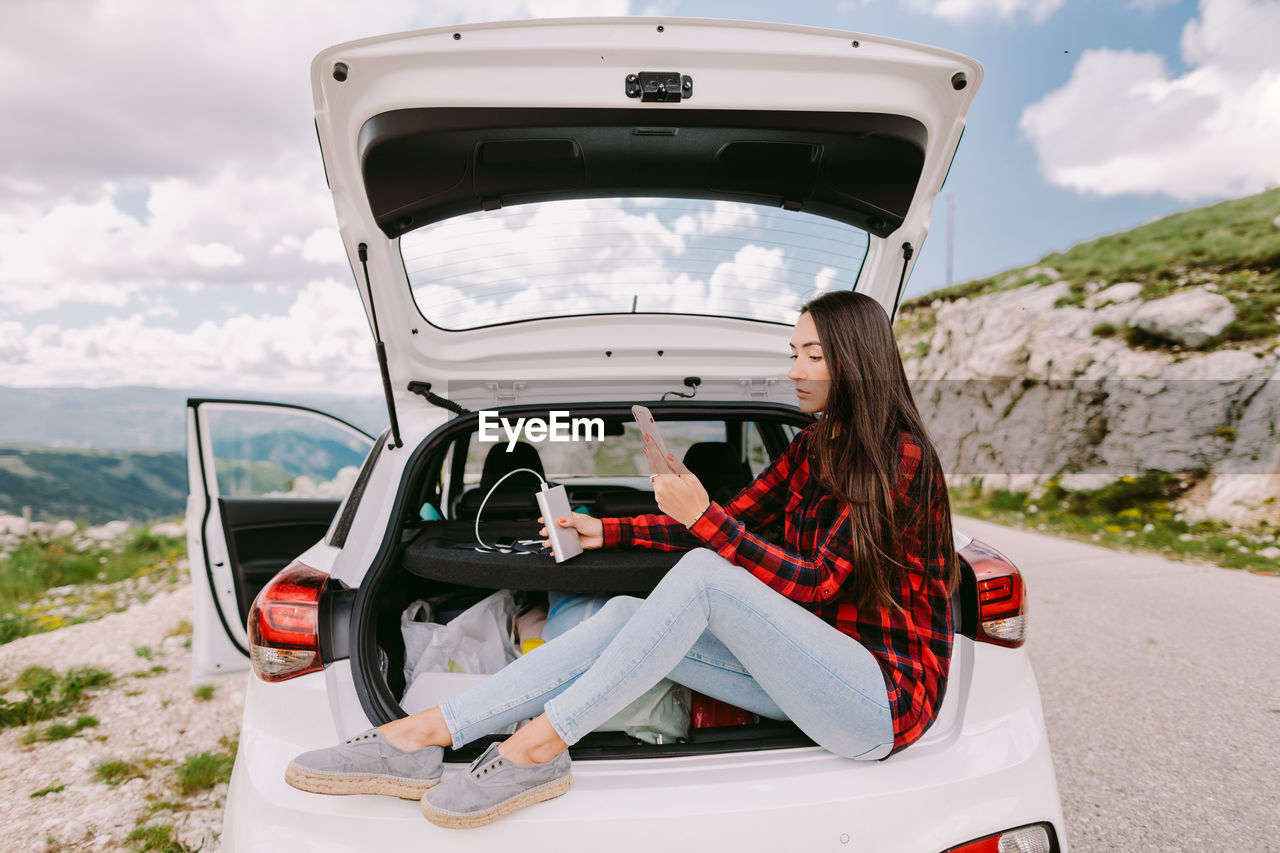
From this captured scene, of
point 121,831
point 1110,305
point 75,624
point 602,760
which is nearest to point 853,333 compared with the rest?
point 602,760

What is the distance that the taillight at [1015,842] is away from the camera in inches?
45.9

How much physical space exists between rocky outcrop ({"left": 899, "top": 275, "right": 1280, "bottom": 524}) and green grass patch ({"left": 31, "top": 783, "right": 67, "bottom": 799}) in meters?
8.84

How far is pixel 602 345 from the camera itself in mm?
2076

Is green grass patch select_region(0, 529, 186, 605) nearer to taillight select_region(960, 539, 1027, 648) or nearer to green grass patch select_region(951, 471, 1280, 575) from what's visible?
taillight select_region(960, 539, 1027, 648)

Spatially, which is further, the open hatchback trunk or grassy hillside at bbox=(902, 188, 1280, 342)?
grassy hillside at bbox=(902, 188, 1280, 342)

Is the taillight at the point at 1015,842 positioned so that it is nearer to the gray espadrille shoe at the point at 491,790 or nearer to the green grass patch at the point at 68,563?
the gray espadrille shoe at the point at 491,790

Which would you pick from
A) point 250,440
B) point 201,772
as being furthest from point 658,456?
point 250,440

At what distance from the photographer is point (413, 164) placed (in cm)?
162

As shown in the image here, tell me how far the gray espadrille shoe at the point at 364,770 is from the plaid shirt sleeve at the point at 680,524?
0.70 meters

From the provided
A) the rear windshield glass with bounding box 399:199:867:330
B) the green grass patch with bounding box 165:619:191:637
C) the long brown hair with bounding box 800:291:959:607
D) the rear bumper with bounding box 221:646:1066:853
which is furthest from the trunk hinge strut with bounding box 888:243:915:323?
the green grass patch with bounding box 165:619:191:637

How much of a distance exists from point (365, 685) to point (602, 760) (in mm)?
494

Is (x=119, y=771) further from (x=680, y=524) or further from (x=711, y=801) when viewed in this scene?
(x=711, y=801)

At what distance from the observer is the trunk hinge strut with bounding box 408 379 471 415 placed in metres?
2.04

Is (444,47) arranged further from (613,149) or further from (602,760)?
(602,760)
